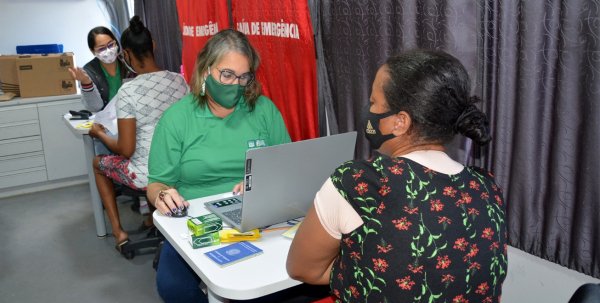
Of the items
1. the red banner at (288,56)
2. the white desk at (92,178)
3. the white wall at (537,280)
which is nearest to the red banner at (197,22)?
the red banner at (288,56)

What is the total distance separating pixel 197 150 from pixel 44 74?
9.51 ft

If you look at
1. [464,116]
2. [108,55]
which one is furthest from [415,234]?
[108,55]

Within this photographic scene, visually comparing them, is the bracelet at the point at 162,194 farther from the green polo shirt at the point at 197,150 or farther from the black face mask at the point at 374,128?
the black face mask at the point at 374,128

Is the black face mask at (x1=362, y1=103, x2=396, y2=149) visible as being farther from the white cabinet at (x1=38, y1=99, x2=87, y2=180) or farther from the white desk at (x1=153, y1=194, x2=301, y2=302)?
the white cabinet at (x1=38, y1=99, x2=87, y2=180)

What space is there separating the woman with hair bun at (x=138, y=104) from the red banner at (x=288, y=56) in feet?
1.72

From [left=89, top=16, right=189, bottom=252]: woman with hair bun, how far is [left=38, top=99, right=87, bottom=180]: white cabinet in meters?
1.56

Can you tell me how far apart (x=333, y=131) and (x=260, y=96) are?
0.36 meters

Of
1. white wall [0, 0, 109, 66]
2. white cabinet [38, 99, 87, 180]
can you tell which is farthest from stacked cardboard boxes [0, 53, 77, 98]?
white wall [0, 0, 109, 66]

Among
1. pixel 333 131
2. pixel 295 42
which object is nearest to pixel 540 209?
pixel 333 131

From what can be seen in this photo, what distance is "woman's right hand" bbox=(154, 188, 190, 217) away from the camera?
162cm

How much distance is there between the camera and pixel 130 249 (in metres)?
3.02

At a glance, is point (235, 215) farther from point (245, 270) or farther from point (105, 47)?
point (105, 47)

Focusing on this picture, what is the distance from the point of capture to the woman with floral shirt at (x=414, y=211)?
3.21 feet

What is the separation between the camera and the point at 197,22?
127 inches
